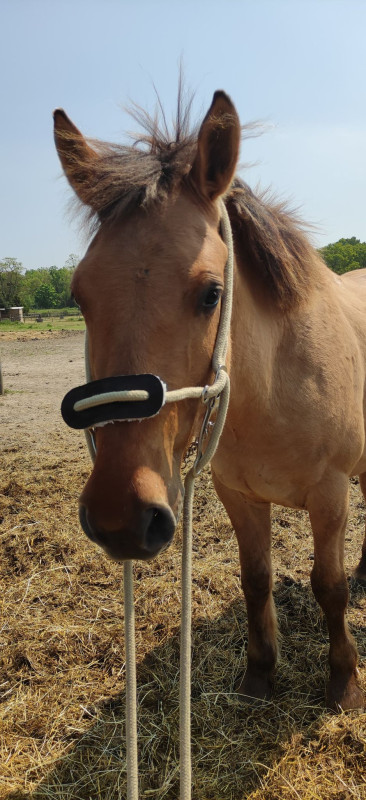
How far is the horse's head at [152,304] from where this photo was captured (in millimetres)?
1396

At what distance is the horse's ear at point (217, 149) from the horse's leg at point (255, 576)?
57.5 inches

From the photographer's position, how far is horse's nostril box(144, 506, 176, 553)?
4.61 ft

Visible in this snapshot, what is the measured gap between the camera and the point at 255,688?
8.89 feet

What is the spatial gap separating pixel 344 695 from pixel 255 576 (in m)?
0.68

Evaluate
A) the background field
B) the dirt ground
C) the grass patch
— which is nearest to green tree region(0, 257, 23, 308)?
the grass patch

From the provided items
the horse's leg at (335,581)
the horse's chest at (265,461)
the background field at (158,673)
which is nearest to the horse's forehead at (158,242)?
the horse's chest at (265,461)

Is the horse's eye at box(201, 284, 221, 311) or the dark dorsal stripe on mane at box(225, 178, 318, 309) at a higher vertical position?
the dark dorsal stripe on mane at box(225, 178, 318, 309)

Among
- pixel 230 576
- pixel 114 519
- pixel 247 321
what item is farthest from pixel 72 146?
pixel 230 576

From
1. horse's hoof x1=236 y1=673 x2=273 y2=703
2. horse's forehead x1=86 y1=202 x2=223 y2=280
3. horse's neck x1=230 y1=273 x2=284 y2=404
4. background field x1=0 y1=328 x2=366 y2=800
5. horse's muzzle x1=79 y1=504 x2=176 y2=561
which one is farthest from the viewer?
horse's hoof x1=236 y1=673 x2=273 y2=703

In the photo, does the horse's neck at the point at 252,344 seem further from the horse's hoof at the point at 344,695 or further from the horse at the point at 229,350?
the horse's hoof at the point at 344,695

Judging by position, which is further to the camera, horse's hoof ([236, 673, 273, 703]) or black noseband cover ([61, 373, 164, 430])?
horse's hoof ([236, 673, 273, 703])

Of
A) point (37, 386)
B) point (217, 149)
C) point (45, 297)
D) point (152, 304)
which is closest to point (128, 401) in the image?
point (152, 304)

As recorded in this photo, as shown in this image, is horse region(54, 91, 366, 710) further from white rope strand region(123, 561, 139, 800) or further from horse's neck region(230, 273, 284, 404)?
white rope strand region(123, 561, 139, 800)

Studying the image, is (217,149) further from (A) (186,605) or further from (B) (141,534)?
(A) (186,605)
